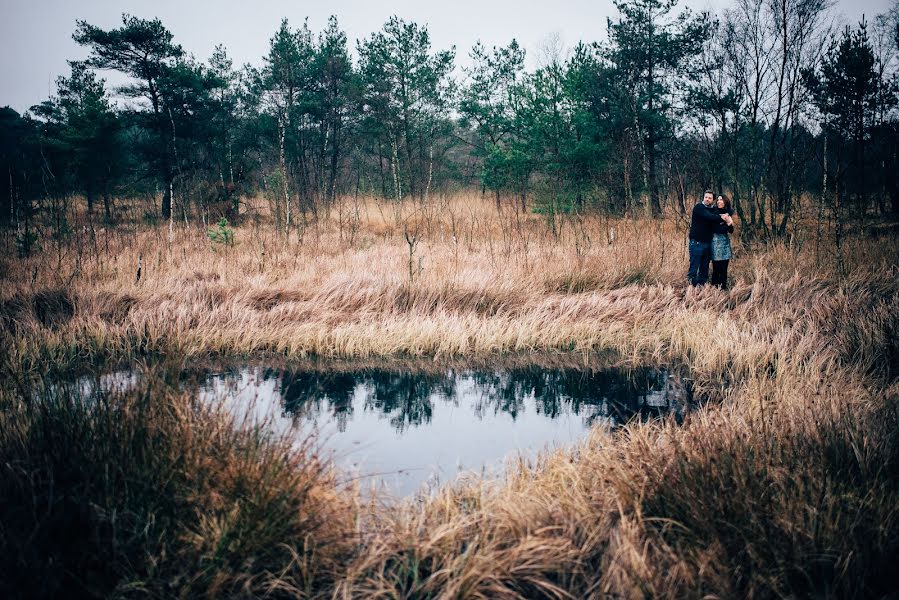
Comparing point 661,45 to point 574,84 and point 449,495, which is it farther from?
point 449,495

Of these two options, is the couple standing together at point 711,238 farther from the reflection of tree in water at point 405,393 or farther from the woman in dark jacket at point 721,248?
the reflection of tree in water at point 405,393

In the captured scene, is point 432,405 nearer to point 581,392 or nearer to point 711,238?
point 581,392

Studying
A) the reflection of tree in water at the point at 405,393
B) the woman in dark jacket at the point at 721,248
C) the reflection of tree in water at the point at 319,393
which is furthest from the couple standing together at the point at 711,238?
the reflection of tree in water at the point at 319,393

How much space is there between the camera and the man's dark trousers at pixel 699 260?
7.66m

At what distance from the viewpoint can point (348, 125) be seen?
83.8 feet

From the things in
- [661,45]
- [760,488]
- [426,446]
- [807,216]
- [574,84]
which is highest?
[661,45]

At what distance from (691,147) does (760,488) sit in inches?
446

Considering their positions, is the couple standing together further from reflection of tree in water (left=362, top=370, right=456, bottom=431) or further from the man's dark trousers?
reflection of tree in water (left=362, top=370, right=456, bottom=431)

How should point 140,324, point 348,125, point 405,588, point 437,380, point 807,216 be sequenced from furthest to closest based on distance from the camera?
point 348,125, point 807,216, point 140,324, point 437,380, point 405,588

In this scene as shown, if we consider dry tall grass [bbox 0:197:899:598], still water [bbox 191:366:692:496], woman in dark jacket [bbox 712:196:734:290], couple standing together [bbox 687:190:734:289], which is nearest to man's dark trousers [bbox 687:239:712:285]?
couple standing together [bbox 687:190:734:289]

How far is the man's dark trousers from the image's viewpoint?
766 cm

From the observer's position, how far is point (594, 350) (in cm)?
643

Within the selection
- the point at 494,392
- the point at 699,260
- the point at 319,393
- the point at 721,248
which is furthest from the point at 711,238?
the point at 319,393

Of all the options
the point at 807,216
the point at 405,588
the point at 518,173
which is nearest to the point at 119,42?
the point at 518,173
